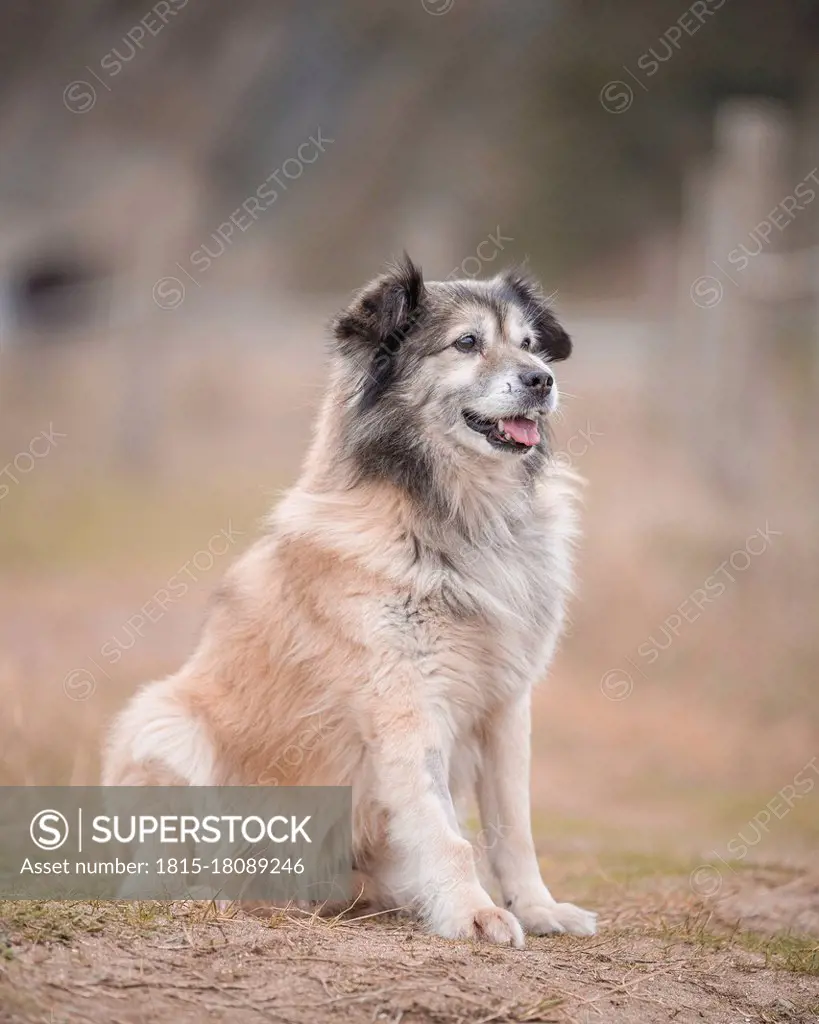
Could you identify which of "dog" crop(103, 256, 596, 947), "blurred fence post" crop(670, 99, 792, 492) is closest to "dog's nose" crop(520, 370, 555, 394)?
"dog" crop(103, 256, 596, 947)

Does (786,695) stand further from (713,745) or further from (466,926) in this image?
(466,926)

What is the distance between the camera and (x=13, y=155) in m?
17.1

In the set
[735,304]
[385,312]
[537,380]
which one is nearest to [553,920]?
[537,380]

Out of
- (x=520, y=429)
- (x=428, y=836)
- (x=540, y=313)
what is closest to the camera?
(x=428, y=836)

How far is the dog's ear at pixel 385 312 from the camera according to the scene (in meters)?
4.29

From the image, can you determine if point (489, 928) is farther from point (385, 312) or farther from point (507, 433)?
point (385, 312)

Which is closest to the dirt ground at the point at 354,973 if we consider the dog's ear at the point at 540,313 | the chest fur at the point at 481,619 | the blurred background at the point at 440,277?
the chest fur at the point at 481,619

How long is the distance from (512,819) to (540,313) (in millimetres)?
1867

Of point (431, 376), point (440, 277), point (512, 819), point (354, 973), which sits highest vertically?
point (440, 277)

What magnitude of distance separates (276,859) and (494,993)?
1366mm

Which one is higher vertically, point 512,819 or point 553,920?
point 512,819

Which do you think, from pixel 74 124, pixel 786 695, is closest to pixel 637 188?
pixel 74 124

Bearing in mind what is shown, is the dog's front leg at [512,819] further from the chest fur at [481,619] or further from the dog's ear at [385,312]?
the dog's ear at [385,312]

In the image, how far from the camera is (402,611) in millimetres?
4066
